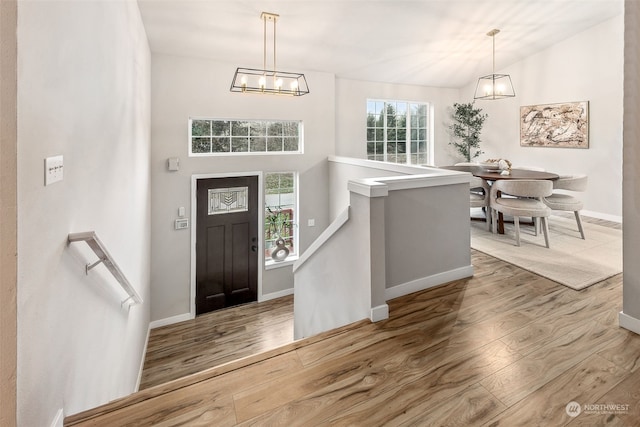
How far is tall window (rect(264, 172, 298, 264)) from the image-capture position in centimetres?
581

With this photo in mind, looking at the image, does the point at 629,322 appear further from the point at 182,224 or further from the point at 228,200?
the point at 182,224

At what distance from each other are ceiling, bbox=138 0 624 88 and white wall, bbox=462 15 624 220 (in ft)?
0.81

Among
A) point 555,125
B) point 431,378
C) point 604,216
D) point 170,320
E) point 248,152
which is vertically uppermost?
point 555,125

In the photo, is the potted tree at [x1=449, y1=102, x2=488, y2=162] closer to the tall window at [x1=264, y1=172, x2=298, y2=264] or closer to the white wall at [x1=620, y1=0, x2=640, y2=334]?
the tall window at [x1=264, y1=172, x2=298, y2=264]

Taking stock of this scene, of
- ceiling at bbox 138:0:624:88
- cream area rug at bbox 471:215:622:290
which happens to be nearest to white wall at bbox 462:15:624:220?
ceiling at bbox 138:0:624:88

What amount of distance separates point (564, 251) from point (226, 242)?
15.0 ft

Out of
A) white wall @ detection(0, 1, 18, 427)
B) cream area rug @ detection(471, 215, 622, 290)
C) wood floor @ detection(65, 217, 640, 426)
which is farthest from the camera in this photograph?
cream area rug @ detection(471, 215, 622, 290)

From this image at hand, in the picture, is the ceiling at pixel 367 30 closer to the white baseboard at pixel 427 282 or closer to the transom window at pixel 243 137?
the transom window at pixel 243 137

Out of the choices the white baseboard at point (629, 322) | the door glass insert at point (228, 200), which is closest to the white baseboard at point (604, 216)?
the white baseboard at point (629, 322)

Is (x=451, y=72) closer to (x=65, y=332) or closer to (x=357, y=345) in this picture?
(x=357, y=345)

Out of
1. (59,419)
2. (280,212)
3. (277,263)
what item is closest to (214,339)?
(277,263)

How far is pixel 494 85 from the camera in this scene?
16.9 ft

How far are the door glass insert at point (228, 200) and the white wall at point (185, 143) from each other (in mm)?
317

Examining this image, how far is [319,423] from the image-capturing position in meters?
1.47
